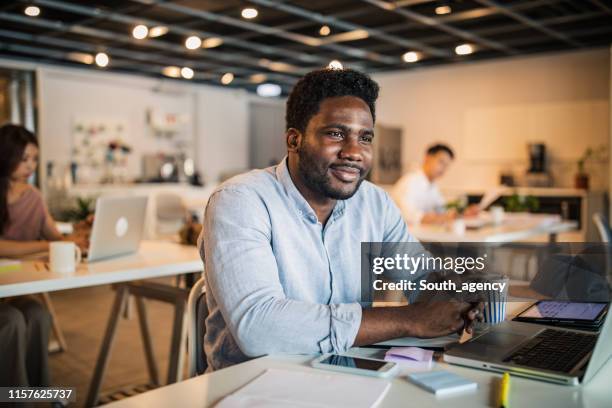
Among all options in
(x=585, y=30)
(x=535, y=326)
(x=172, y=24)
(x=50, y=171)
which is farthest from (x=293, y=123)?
(x=50, y=171)

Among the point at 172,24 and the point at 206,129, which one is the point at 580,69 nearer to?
the point at 172,24

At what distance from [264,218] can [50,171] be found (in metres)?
8.92

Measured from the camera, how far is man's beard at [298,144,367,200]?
155 centimetres

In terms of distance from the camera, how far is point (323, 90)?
61.1 inches

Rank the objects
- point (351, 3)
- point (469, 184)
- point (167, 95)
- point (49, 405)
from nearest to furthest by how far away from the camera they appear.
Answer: point (49, 405)
point (351, 3)
point (469, 184)
point (167, 95)

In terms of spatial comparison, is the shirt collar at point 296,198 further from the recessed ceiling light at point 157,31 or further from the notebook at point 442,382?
the recessed ceiling light at point 157,31

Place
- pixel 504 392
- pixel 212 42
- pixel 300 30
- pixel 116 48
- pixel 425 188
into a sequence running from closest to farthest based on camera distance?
pixel 504 392, pixel 425 188, pixel 300 30, pixel 212 42, pixel 116 48

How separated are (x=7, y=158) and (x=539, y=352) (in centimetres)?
287

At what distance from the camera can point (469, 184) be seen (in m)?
9.23

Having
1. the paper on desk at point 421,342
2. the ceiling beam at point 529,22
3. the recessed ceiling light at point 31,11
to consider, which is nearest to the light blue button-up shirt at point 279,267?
the paper on desk at point 421,342

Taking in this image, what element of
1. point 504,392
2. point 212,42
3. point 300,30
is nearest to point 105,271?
point 504,392

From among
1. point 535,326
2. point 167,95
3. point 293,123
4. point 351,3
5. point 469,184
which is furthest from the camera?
point 167,95

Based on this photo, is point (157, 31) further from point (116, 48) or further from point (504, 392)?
point (504, 392)

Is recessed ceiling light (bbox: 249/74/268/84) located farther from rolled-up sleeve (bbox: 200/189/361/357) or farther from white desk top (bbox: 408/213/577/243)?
rolled-up sleeve (bbox: 200/189/361/357)
